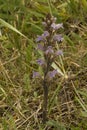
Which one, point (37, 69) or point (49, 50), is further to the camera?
point (37, 69)

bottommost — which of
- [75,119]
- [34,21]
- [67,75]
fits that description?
[75,119]

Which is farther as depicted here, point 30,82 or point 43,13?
point 43,13

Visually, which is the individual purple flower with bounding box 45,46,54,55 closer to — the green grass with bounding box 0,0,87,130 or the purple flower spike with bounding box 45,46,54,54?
the purple flower spike with bounding box 45,46,54,54

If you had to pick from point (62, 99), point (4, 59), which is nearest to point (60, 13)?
point (4, 59)

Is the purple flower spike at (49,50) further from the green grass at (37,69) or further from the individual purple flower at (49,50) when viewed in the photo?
the green grass at (37,69)

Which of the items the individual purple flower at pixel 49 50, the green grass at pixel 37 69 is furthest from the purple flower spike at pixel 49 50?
the green grass at pixel 37 69

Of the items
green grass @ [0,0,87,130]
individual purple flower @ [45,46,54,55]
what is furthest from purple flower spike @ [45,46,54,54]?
green grass @ [0,0,87,130]

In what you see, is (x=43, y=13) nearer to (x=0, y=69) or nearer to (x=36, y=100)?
(x=0, y=69)

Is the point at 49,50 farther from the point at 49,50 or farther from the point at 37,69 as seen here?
the point at 37,69

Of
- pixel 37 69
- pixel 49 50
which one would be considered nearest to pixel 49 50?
pixel 49 50

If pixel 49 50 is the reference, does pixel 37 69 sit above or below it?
below
